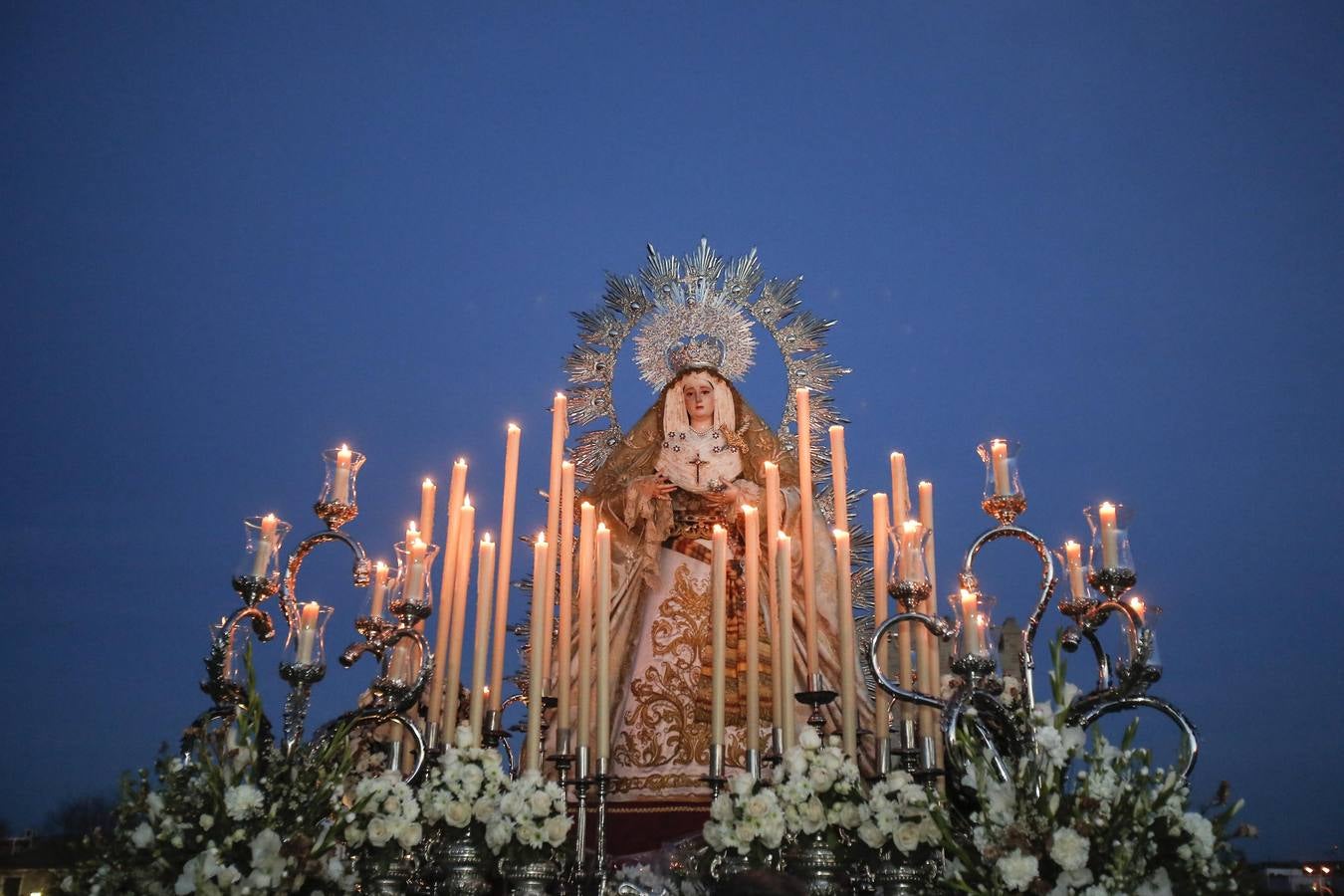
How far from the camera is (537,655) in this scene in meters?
4.56

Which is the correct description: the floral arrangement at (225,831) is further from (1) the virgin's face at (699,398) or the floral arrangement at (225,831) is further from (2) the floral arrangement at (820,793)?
(1) the virgin's face at (699,398)

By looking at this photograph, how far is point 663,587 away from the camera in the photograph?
7.23 metres

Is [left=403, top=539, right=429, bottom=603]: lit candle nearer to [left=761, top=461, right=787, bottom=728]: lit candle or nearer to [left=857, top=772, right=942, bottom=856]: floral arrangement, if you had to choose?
[left=761, top=461, right=787, bottom=728]: lit candle

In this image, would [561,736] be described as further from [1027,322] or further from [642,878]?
[1027,322]

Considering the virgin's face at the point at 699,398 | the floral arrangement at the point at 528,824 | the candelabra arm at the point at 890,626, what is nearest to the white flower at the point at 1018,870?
the candelabra arm at the point at 890,626

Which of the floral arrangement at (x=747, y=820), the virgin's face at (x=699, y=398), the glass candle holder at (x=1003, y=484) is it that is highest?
the virgin's face at (x=699, y=398)

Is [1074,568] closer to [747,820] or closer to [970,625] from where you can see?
[970,625]

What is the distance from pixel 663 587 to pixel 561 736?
274 cm

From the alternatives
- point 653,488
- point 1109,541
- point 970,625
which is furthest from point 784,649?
point 653,488

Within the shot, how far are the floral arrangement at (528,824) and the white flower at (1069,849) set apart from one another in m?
1.82

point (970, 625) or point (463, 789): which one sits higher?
point (970, 625)

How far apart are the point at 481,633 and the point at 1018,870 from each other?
8.50ft

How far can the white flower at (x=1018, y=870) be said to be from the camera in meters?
2.96

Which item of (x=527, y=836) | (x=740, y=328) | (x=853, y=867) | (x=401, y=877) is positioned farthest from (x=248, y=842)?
(x=740, y=328)
